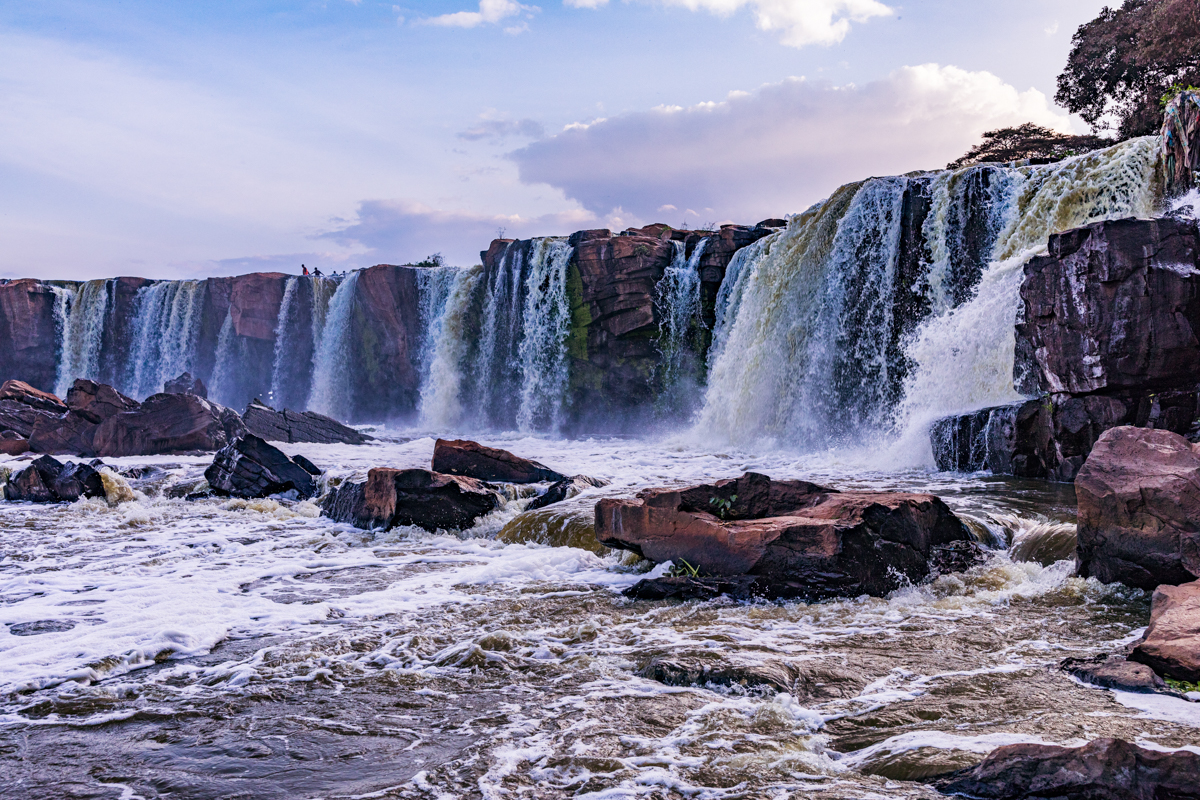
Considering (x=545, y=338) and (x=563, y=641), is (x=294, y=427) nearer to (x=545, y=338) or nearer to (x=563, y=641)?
(x=545, y=338)

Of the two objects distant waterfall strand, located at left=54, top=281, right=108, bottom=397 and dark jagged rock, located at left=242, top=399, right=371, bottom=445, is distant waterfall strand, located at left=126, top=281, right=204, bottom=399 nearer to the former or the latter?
distant waterfall strand, located at left=54, top=281, right=108, bottom=397

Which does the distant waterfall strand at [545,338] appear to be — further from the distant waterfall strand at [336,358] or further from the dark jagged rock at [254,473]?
the dark jagged rock at [254,473]

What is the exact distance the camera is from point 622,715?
4336 mm

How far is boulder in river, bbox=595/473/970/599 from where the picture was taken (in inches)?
260

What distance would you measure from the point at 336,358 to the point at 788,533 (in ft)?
94.6

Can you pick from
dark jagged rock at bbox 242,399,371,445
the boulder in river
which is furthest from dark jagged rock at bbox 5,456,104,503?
Result: the boulder in river

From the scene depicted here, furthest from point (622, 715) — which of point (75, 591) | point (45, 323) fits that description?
point (45, 323)

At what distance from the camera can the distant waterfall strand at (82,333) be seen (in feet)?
113

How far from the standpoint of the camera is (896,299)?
1719 centimetres

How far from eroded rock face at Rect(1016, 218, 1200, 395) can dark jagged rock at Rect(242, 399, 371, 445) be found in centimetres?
1680

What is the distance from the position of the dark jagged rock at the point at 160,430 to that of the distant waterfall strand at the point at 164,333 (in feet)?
52.8

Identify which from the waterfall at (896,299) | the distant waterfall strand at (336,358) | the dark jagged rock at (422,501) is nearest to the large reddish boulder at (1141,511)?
the dark jagged rock at (422,501)

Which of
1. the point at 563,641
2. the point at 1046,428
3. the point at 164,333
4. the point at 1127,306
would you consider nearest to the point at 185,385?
the point at 164,333

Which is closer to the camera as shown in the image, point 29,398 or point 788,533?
point 788,533
